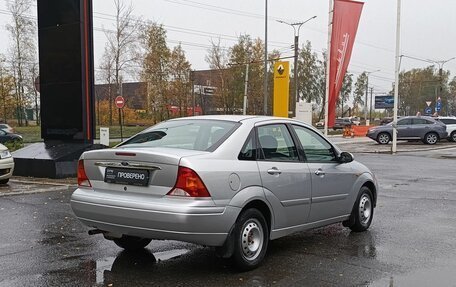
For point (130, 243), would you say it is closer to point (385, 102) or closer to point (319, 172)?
point (319, 172)

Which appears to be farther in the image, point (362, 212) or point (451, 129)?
point (451, 129)

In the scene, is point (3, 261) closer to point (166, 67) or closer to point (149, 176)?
point (149, 176)

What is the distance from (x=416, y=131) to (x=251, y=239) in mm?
27616

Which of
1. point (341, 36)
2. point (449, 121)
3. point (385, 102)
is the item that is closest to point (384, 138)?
point (449, 121)

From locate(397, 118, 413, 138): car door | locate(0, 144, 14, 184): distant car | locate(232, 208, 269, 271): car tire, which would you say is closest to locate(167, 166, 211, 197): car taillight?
locate(232, 208, 269, 271): car tire

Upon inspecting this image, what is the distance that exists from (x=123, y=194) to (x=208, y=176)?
0.91m

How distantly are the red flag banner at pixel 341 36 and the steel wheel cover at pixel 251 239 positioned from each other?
1603cm

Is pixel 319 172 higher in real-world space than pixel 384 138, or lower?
A: higher

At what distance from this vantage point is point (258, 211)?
5.07 m

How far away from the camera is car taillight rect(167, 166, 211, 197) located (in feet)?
14.8

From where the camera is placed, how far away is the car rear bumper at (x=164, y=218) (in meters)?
4.48

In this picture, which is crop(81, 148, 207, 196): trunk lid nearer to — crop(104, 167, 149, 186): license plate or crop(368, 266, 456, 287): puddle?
crop(104, 167, 149, 186): license plate

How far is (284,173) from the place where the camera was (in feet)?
17.6

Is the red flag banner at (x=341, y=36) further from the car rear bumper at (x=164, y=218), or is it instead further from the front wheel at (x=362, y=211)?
the car rear bumper at (x=164, y=218)
